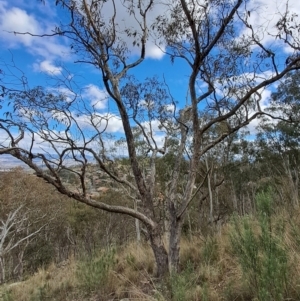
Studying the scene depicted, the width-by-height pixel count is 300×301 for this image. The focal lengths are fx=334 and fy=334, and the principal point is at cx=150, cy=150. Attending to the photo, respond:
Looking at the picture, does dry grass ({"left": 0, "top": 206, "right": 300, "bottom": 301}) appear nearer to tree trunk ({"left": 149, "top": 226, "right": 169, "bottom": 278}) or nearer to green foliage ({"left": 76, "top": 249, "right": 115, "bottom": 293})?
green foliage ({"left": 76, "top": 249, "right": 115, "bottom": 293})

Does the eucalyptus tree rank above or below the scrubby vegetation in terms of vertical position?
above

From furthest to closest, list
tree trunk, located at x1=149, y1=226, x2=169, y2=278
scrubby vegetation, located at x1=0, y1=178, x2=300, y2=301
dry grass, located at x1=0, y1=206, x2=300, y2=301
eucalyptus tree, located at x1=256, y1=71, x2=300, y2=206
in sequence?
eucalyptus tree, located at x1=256, y1=71, x2=300, y2=206, tree trunk, located at x1=149, y1=226, x2=169, y2=278, dry grass, located at x1=0, y1=206, x2=300, y2=301, scrubby vegetation, located at x1=0, y1=178, x2=300, y2=301

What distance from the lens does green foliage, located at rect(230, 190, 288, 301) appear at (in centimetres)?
255

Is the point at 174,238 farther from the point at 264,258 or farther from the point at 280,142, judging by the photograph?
the point at 280,142

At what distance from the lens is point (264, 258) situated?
270 centimetres

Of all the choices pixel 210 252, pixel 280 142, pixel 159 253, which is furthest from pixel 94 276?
pixel 280 142

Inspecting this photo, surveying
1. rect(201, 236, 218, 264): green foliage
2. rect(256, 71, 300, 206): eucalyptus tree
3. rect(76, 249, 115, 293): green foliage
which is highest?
rect(256, 71, 300, 206): eucalyptus tree

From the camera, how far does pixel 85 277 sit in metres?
5.69

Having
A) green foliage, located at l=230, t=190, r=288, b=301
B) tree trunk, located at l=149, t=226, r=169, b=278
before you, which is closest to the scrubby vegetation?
green foliage, located at l=230, t=190, r=288, b=301

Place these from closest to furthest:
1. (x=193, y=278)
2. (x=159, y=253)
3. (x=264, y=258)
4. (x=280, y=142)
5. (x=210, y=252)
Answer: (x=264, y=258) < (x=193, y=278) < (x=210, y=252) < (x=159, y=253) < (x=280, y=142)

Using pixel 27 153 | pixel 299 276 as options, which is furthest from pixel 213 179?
pixel 299 276

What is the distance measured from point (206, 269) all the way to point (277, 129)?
17533 mm

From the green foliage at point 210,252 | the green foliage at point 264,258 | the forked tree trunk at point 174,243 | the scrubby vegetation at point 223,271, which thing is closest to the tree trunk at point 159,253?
the forked tree trunk at point 174,243

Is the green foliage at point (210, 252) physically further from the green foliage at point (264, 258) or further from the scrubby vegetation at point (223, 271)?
the green foliage at point (264, 258)
